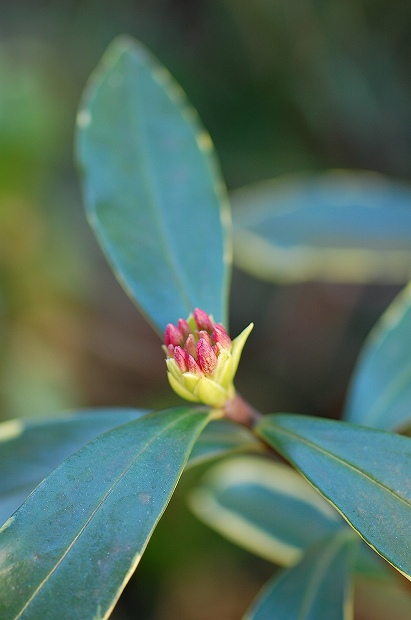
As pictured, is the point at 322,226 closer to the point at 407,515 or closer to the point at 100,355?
the point at 100,355

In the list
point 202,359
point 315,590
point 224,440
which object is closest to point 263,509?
point 315,590

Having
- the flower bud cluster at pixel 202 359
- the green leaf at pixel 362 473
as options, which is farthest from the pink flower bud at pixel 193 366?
the green leaf at pixel 362 473

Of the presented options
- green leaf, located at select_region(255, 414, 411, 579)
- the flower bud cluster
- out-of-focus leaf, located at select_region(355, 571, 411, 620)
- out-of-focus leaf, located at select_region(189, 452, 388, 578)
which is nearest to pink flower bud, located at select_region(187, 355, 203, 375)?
the flower bud cluster

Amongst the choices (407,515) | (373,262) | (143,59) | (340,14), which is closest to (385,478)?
(407,515)

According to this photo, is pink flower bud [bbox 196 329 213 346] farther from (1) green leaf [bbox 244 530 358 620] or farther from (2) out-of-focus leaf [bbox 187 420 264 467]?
(1) green leaf [bbox 244 530 358 620]

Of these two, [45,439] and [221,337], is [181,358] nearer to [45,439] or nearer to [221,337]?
[221,337]

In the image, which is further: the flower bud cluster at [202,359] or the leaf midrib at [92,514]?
the flower bud cluster at [202,359]

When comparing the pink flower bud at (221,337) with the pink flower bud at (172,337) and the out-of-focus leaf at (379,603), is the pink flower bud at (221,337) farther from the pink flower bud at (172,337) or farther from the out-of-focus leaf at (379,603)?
the out-of-focus leaf at (379,603)

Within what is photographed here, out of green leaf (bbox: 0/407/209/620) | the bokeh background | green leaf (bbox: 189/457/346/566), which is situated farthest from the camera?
the bokeh background
